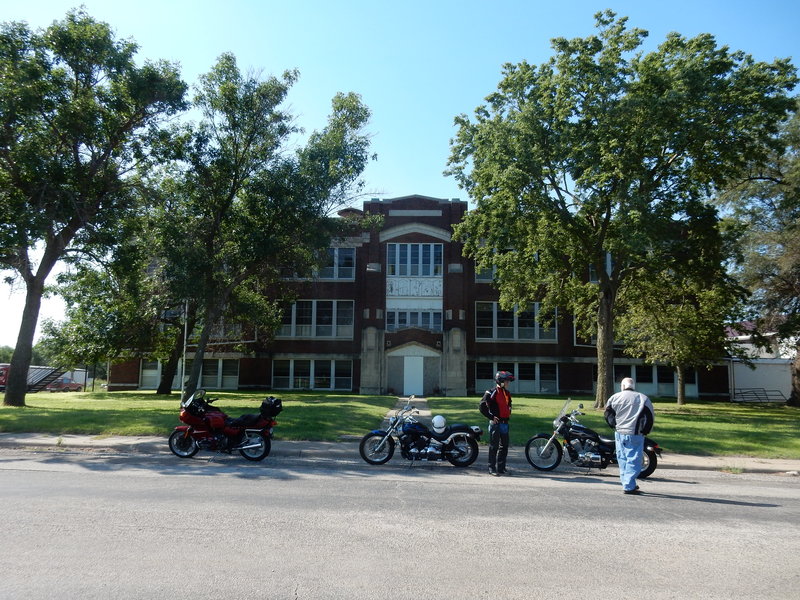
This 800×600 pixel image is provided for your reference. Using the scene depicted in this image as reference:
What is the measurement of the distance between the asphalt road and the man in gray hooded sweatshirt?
35 centimetres

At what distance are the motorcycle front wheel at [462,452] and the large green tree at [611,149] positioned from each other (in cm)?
1187

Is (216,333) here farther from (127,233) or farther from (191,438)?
(191,438)

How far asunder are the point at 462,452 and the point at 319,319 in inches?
1216

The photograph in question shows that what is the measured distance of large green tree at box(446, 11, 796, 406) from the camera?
21156mm

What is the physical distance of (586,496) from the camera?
8602 mm

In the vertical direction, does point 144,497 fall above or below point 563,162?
below

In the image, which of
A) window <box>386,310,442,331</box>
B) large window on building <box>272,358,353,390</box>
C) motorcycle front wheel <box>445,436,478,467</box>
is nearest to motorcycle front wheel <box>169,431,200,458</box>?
motorcycle front wheel <box>445,436,478,467</box>

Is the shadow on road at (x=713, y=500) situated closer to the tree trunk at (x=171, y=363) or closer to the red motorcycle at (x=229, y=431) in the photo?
the red motorcycle at (x=229, y=431)

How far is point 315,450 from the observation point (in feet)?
41.2

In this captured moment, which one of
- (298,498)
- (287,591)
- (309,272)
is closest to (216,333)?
(309,272)

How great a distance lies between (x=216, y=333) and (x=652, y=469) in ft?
96.9

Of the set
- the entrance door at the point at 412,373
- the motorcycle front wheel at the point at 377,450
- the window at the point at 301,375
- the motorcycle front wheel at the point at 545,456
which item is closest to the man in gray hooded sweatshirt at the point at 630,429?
the motorcycle front wheel at the point at 545,456

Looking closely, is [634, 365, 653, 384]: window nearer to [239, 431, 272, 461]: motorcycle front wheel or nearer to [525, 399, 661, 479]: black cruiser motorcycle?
[525, 399, 661, 479]: black cruiser motorcycle

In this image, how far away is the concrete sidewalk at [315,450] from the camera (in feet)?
39.5
